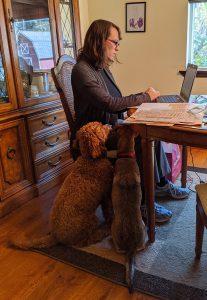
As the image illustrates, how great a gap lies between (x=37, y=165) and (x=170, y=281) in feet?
4.42

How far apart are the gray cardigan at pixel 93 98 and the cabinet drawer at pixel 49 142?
58 centimetres

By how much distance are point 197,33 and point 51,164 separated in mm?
1889

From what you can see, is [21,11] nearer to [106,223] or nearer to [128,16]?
[128,16]

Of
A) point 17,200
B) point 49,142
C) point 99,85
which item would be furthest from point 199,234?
point 49,142

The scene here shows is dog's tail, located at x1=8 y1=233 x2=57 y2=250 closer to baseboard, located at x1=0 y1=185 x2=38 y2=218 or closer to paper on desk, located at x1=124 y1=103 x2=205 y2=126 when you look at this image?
baseboard, located at x1=0 y1=185 x2=38 y2=218

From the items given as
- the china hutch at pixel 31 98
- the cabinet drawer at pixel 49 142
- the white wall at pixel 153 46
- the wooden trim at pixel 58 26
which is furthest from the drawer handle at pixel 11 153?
the white wall at pixel 153 46

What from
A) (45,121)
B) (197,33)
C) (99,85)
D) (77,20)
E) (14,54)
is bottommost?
(45,121)

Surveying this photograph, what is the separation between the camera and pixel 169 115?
1.37m

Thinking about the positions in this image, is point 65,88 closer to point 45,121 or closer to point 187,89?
point 45,121

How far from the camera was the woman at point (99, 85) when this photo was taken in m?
1.71

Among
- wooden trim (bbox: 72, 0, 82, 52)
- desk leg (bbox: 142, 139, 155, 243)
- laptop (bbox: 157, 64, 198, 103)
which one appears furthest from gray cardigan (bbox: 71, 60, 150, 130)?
wooden trim (bbox: 72, 0, 82, 52)

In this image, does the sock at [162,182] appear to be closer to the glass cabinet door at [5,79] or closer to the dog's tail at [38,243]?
the dog's tail at [38,243]

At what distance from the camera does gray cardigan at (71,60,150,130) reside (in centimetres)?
170

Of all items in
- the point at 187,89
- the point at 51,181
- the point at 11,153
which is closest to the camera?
the point at 187,89
